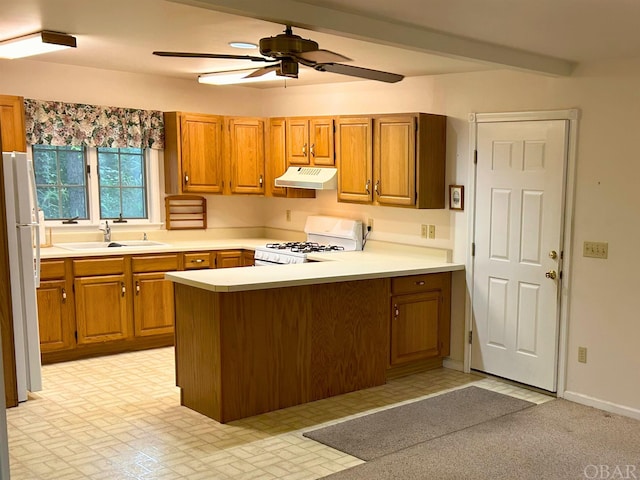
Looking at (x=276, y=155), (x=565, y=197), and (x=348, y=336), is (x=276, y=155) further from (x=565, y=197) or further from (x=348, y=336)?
(x=565, y=197)

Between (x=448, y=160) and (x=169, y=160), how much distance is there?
2597 millimetres

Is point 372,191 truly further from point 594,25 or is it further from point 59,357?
point 59,357

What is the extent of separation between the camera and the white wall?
13.6ft

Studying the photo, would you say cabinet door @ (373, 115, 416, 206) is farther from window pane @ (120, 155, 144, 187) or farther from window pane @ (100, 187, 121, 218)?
window pane @ (100, 187, 121, 218)

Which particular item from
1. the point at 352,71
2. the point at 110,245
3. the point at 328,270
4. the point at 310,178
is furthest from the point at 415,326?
the point at 110,245

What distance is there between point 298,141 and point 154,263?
1.70 metres

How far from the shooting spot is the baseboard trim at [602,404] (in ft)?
13.8

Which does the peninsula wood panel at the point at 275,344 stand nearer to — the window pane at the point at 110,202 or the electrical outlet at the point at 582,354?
the electrical outlet at the point at 582,354

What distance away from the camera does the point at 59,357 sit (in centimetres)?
535

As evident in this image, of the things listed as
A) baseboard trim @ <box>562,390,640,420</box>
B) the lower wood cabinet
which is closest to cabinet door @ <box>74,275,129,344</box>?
the lower wood cabinet

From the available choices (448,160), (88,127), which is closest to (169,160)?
(88,127)

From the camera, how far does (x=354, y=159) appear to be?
548cm

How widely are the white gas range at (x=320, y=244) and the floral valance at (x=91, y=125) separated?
57.6 inches

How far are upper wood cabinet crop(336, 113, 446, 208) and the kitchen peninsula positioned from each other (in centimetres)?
55
